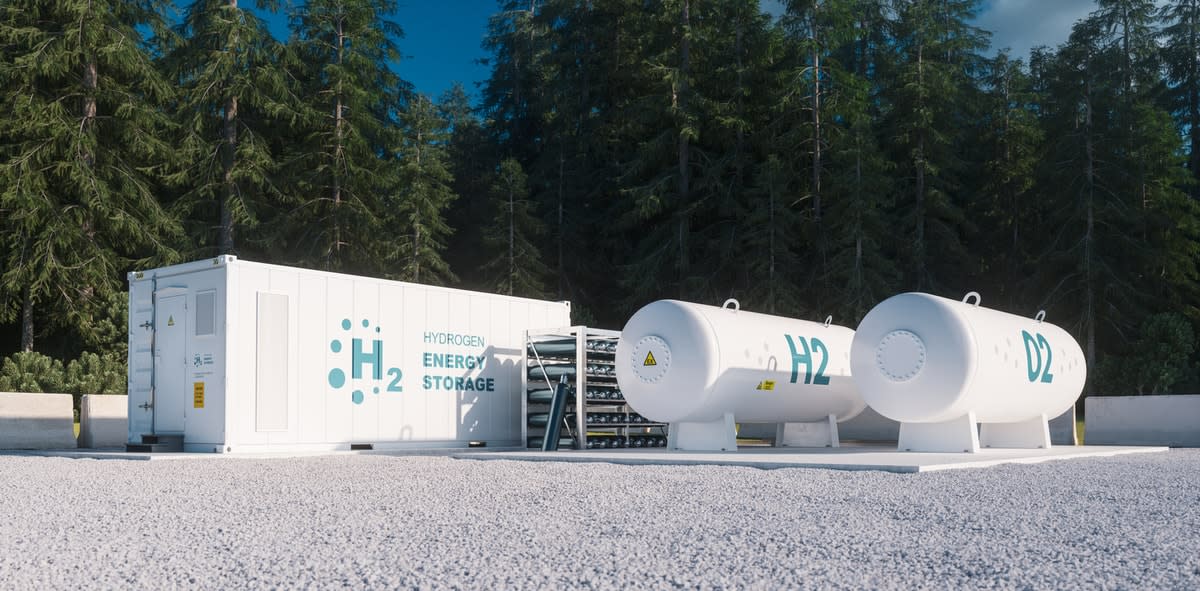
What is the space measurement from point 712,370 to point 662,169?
Result: 65.8 ft

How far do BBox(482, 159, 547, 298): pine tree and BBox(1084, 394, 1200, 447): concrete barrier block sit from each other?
18423mm

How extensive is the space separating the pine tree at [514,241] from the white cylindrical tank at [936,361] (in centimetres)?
2020

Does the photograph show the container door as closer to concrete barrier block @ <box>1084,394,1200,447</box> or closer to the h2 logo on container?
the h2 logo on container

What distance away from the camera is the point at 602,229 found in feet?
112

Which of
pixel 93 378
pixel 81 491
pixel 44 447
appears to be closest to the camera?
pixel 81 491

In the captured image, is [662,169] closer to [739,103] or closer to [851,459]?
[739,103]

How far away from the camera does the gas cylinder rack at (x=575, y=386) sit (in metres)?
15.2

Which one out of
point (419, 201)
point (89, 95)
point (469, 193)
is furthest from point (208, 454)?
point (469, 193)

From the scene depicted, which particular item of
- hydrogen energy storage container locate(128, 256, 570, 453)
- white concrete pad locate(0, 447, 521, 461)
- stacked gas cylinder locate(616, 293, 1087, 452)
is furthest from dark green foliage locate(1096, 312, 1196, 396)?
white concrete pad locate(0, 447, 521, 461)

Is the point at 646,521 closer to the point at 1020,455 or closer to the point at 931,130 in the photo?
the point at 1020,455

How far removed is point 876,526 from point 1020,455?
6756 mm

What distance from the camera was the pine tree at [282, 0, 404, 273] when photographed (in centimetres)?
2912

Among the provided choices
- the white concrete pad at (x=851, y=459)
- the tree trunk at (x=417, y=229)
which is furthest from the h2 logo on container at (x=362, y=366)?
the tree trunk at (x=417, y=229)

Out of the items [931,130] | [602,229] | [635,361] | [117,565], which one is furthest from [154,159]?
[117,565]
